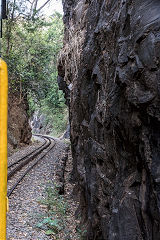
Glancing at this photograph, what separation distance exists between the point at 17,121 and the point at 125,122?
21.2m

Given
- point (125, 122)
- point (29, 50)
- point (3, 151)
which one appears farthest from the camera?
point (29, 50)

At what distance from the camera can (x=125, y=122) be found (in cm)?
443

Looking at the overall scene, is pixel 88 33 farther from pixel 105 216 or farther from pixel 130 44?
pixel 105 216

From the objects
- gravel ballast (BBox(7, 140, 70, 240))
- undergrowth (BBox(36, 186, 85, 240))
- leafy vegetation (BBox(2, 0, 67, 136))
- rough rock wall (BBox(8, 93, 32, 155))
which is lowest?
undergrowth (BBox(36, 186, 85, 240))

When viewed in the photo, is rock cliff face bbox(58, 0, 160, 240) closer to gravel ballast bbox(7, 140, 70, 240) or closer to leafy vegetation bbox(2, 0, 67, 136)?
gravel ballast bbox(7, 140, 70, 240)

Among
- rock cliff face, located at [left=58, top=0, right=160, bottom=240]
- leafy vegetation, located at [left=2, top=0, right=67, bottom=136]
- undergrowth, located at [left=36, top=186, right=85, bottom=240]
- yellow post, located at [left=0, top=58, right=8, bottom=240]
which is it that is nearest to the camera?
yellow post, located at [left=0, top=58, right=8, bottom=240]

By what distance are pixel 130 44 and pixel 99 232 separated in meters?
4.45

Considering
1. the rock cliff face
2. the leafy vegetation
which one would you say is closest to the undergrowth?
the rock cliff face

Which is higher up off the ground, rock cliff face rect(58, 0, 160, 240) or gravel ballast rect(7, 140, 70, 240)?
rock cliff face rect(58, 0, 160, 240)

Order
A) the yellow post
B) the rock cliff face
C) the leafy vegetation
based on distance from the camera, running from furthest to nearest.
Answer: the leafy vegetation
the rock cliff face
the yellow post

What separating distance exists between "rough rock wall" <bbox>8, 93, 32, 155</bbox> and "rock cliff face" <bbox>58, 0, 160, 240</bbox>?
53.6ft

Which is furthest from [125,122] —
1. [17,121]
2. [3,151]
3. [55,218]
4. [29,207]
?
[17,121]

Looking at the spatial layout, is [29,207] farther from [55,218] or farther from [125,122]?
[125,122]

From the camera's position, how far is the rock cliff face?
354cm
